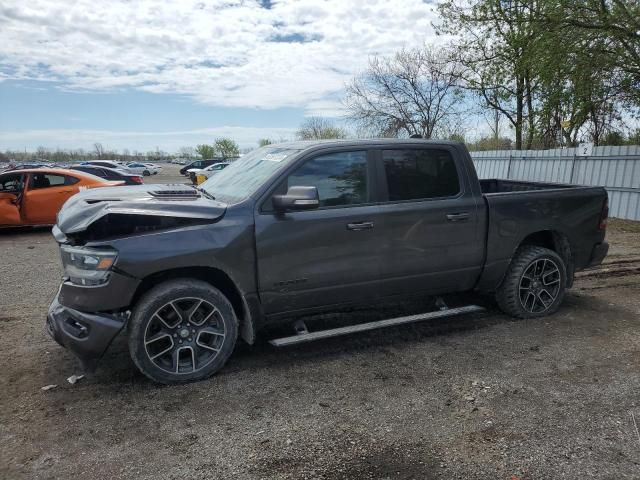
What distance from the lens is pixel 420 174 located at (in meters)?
4.62

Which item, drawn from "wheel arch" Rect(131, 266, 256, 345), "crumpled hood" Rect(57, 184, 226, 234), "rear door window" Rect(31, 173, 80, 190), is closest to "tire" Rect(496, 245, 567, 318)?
"wheel arch" Rect(131, 266, 256, 345)

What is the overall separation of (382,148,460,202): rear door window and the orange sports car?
30.1ft

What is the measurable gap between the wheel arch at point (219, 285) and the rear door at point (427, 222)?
1265 mm

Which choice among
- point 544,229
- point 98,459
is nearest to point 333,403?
point 98,459

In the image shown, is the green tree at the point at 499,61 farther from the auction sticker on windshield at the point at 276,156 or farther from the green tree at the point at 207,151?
the green tree at the point at 207,151

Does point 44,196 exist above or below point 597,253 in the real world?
above

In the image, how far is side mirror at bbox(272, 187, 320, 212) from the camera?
371 cm

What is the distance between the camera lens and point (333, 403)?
3.49 meters

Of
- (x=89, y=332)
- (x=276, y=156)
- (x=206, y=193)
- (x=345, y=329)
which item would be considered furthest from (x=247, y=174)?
(x=89, y=332)

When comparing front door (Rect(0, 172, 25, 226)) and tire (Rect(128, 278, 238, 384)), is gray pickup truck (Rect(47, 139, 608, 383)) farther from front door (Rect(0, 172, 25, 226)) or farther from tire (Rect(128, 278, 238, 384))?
front door (Rect(0, 172, 25, 226))

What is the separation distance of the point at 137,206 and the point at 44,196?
884 centimetres

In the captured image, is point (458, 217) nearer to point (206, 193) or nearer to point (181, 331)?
point (206, 193)

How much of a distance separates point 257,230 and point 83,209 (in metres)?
1.31

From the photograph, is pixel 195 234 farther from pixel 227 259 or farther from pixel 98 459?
pixel 98 459
